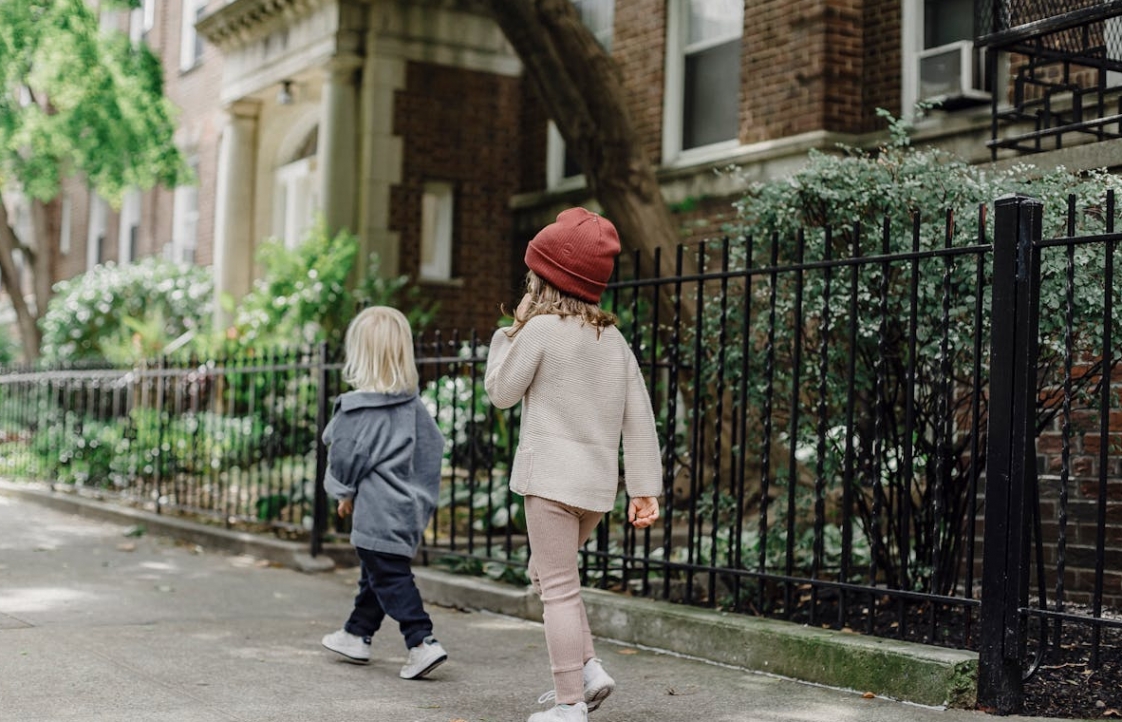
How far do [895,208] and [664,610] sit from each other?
203 cm

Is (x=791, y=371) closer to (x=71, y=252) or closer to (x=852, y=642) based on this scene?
(x=852, y=642)

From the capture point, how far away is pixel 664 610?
20.2ft

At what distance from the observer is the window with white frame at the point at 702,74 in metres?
12.3

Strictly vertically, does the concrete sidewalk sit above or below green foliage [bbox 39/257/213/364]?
below

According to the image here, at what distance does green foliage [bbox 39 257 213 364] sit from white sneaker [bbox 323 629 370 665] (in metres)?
13.2

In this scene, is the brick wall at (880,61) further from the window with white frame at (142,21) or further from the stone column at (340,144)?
the window with white frame at (142,21)

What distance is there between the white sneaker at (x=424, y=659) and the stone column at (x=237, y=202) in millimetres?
12198

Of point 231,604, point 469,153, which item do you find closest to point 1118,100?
point 231,604

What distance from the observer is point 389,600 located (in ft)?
18.4

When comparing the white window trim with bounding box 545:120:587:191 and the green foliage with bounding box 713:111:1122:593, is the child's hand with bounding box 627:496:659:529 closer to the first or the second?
the green foliage with bounding box 713:111:1122:593

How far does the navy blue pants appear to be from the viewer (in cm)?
553

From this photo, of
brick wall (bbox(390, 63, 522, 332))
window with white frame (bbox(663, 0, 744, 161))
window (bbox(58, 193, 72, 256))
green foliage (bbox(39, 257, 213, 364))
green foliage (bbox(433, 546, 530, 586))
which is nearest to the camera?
green foliage (bbox(433, 546, 530, 586))

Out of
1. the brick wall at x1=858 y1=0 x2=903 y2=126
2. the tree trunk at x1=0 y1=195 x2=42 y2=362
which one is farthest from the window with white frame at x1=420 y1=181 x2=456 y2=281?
the tree trunk at x1=0 y1=195 x2=42 y2=362

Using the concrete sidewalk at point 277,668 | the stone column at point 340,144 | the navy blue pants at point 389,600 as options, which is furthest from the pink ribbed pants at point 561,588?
the stone column at point 340,144
